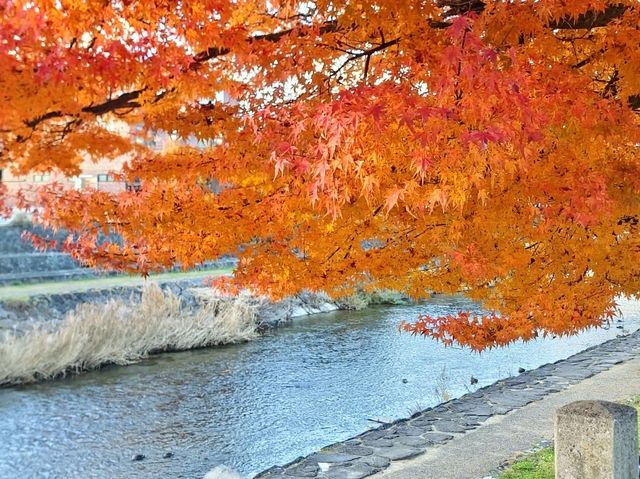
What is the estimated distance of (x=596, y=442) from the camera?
13.6ft

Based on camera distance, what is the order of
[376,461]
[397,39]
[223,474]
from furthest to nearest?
[376,461] < [223,474] < [397,39]

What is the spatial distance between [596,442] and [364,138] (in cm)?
267

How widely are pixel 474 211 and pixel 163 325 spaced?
11.0 meters

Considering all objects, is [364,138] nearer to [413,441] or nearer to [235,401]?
[413,441]

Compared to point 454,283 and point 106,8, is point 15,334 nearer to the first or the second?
point 454,283

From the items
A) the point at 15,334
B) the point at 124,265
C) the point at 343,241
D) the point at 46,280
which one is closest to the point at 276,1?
the point at 343,241

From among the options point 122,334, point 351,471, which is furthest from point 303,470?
point 122,334

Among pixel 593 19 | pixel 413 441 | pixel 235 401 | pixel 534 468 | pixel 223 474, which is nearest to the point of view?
pixel 593 19

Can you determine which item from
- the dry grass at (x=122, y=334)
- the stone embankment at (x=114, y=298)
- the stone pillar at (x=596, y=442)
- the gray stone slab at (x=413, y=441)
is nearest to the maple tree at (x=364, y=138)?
the stone pillar at (x=596, y=442)

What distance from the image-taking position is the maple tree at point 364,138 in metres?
2.79

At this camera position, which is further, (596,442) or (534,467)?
(534,467)

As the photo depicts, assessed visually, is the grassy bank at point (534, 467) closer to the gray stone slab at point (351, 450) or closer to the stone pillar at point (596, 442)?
the stone pillar at point (596, 442)

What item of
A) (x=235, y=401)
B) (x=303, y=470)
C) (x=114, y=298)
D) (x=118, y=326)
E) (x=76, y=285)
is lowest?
(x=235, y=401)

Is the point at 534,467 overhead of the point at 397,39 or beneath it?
beneath
